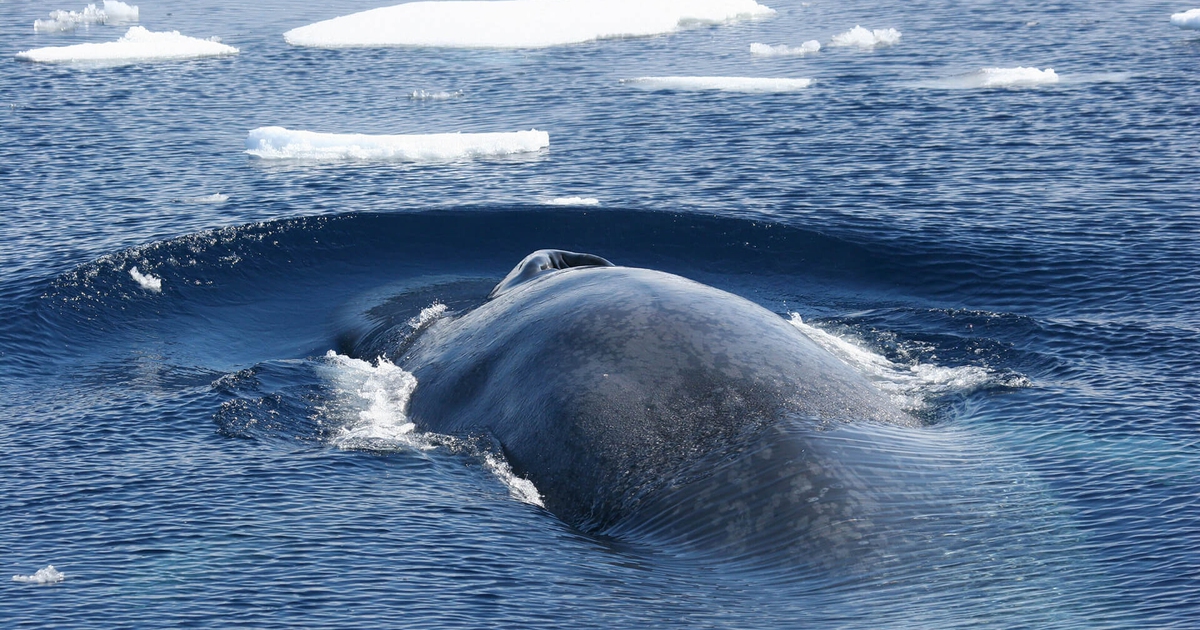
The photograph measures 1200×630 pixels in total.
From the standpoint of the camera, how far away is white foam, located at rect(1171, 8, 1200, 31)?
4112cm

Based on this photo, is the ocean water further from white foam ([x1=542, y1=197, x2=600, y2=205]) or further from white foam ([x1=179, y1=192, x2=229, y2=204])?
white foam ([x1=542, y1=197, x2=600, y2=205])

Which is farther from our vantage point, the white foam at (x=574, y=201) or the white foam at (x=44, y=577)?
the white foam at (x=574, y=201)

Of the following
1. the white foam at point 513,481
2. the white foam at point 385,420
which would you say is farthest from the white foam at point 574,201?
the white foam at point 513,481

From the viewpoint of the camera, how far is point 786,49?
44.5 m

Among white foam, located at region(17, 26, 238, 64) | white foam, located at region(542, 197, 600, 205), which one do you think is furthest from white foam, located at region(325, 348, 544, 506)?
white foam, located at region(17, 26, 238, 64)

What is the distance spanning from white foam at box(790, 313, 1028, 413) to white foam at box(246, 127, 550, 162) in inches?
601

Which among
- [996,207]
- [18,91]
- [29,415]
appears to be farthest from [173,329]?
[18,91]

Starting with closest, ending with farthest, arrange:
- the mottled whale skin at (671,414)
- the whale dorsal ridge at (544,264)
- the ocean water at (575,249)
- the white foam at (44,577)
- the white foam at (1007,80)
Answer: the ocean water at (575,249)
the mottled whale skin at (671,414)
the white foam at (44,577)
the whale dorsal ridge at (544,264)
the white foam at (1007,80)

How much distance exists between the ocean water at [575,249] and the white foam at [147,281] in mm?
83

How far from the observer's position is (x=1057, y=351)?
58.0 feet

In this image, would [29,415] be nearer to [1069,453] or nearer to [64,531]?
[64,531]

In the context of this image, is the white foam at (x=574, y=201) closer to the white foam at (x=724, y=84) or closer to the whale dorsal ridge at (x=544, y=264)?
the whale dorsal ridge at (x=544, y=264)

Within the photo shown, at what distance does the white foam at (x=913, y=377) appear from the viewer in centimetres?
1565

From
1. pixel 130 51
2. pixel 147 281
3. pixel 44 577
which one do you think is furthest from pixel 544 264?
pixel 130 51
